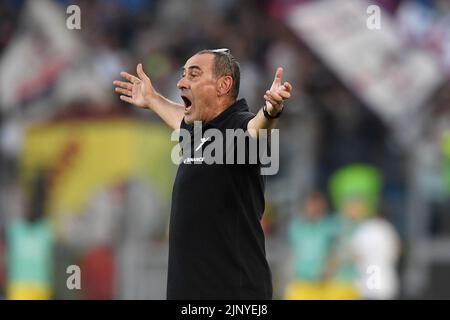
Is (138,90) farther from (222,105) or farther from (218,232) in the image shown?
(218,232)

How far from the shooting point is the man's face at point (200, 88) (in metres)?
6.33

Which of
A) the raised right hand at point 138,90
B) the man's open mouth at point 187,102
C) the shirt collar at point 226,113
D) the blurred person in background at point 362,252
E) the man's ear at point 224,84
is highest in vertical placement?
the blurred person in background at point 362,252

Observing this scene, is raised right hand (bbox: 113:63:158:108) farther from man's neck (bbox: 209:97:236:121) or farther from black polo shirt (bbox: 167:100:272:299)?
black polo shirt (bbox: 167:100:272:299)

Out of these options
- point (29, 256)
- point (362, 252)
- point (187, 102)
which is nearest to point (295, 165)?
point (362, 252)

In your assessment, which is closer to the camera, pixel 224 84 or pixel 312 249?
pixel 224 84

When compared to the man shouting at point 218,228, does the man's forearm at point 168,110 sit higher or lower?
higher

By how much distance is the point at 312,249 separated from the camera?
512 inches

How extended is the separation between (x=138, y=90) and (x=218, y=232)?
4.71 feet

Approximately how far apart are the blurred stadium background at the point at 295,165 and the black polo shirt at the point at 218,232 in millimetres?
6473

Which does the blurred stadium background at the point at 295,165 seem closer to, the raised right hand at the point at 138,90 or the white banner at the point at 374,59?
the white banner at the point at 374,59

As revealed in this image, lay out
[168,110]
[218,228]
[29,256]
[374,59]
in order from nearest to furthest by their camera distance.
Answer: [218,228] < [168,110] < [29,256] < [374,59]

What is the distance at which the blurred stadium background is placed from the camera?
13289mm

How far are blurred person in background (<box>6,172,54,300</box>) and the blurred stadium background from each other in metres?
0.02

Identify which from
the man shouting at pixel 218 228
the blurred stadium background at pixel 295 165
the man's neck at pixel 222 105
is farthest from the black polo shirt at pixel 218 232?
the blurred stadium background at pixel 295 165
